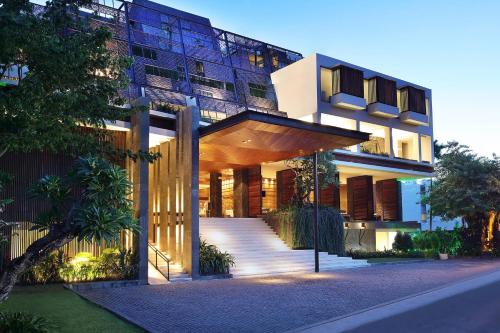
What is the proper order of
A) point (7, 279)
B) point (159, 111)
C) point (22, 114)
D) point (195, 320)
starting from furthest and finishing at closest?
1. point (159, 111)
2. point (195, 320)
3. point (22, 114)
4. point (7, 279)

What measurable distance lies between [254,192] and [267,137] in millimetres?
10097

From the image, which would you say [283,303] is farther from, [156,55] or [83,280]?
[156,55]

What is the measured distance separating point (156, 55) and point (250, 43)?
8203mm

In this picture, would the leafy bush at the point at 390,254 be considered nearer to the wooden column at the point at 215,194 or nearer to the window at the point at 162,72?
the wooden column at the point at 215,194

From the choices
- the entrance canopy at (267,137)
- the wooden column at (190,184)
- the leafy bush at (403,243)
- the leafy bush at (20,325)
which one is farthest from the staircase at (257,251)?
the leafy bush at (20,325)

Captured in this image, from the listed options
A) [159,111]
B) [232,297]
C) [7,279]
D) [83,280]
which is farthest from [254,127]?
[7,279]

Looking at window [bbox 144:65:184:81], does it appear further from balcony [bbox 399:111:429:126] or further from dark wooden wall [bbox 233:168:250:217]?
balcony [bbox 399:111:429:126]

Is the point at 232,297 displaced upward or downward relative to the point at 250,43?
downward

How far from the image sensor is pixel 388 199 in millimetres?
35625

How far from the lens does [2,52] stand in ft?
23.9

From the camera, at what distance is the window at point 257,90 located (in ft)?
104

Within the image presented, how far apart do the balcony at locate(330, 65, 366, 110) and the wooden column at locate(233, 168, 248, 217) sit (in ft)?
24.3

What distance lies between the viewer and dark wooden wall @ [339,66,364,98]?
29844mm

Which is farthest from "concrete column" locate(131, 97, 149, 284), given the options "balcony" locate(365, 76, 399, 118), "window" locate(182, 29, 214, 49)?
"balcony" locate(365, 76, 399, 118)
